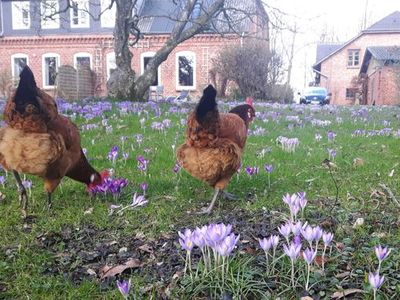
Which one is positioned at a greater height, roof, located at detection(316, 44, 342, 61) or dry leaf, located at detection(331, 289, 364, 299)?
roof, located at detection(316, 44, 342, 61)

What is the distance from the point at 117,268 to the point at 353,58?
5368 centimetres

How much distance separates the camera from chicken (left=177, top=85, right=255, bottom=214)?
363 cm

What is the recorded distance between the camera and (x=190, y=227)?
329 cm

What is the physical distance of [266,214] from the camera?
343cm

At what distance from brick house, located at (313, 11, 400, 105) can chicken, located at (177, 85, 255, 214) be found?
4754 centimetres

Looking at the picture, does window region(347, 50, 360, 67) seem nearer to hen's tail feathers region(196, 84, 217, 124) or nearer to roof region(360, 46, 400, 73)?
roof region(360, 46, 400, 73)

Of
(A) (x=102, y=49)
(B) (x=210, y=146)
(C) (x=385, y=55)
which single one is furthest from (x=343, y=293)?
(C) (x=385, y=55)

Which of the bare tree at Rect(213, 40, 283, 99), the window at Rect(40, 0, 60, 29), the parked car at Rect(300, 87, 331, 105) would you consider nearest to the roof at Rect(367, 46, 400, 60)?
the parked car at Rect(300, 87, 331, 105)

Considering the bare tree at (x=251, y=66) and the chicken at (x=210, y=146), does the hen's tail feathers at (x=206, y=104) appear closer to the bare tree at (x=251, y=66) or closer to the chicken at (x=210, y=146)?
the chicken at (x=210, y=146)

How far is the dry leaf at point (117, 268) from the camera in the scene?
7.85 feet

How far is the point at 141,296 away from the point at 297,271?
0.84m

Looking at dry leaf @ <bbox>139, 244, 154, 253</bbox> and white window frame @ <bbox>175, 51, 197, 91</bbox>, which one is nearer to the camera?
dry leaf @ <bbox>139, 244, 154, 253</bbox>

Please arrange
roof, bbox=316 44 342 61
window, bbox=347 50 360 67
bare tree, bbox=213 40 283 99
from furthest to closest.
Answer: roof, bbox=316 44 342 61
window, bbox=347 50 360 67
bare tree, bbox=213 40 283 99

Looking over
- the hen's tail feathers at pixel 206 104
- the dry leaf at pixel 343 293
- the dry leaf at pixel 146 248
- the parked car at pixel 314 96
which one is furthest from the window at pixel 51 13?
the parked car at pixel 314 96
